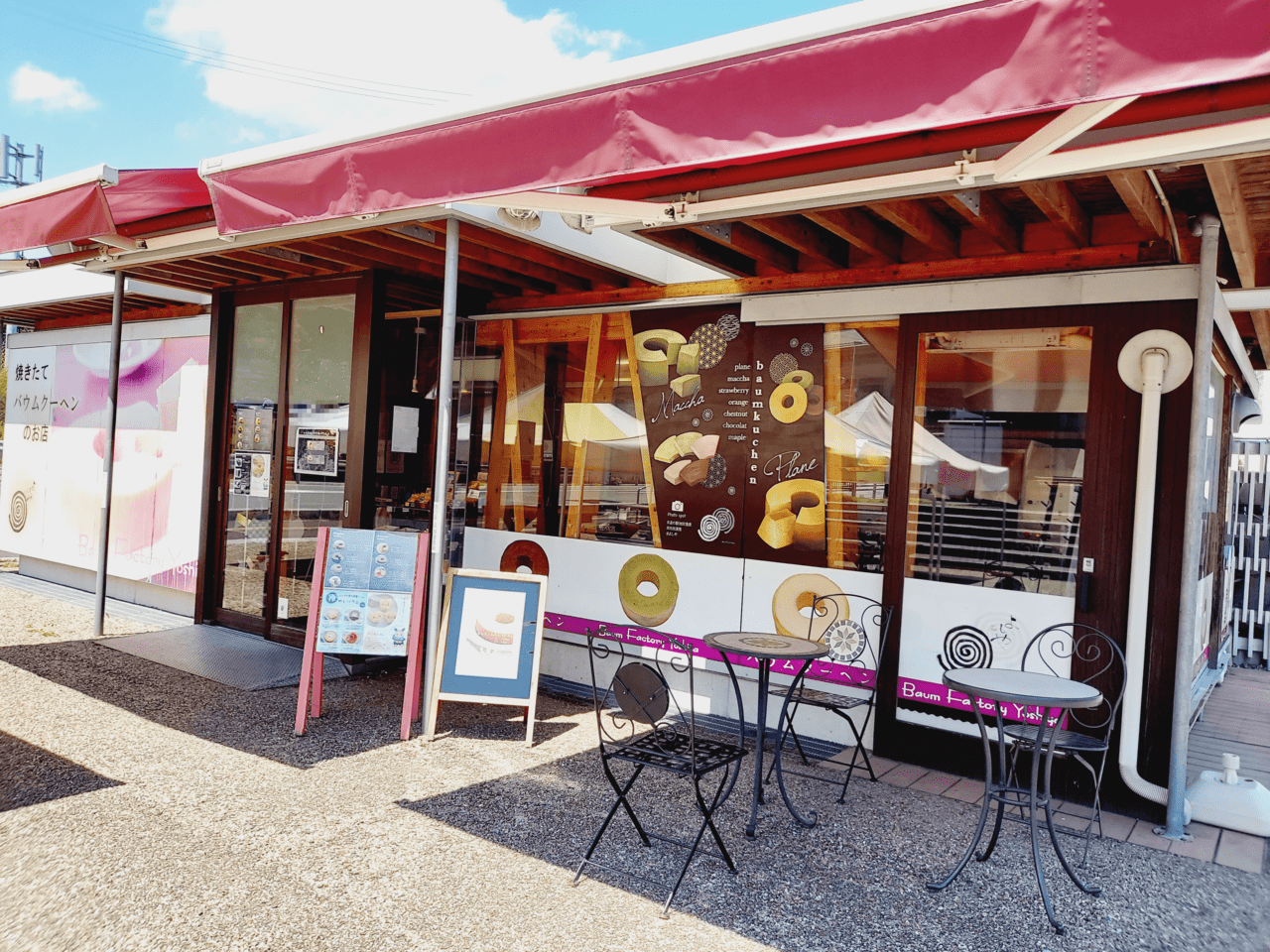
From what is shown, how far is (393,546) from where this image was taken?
4.73m

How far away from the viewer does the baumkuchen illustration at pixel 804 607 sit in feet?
16.0

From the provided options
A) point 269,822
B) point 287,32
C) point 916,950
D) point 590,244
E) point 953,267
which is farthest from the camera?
point 287,32

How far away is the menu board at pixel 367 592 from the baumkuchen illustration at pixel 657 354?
182 cm

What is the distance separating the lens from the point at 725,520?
5.29 metres

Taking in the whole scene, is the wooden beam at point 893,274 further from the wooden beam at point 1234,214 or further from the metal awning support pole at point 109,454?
the metal awning support pole at point 109,454

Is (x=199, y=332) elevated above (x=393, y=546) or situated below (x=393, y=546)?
above

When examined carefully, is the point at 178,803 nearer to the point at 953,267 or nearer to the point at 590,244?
the point at 590,244

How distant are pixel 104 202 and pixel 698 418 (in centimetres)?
335

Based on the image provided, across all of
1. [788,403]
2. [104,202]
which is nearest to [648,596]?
[788,403]

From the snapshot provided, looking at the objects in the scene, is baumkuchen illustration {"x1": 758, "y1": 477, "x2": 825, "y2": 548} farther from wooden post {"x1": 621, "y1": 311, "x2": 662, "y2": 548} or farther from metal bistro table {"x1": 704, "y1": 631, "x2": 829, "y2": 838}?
metal bistro table {"x1": 704, "y1": 631, "x2": 829, "y2": 838}

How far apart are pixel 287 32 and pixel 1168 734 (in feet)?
121

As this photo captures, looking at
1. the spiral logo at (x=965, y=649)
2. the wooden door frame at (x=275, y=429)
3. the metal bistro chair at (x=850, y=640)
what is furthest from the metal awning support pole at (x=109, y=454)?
the spiral logo at (x=965, y=649)

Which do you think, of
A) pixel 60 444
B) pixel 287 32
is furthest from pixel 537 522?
pixel 287 32

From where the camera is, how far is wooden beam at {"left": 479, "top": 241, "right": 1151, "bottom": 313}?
13.7 ft
